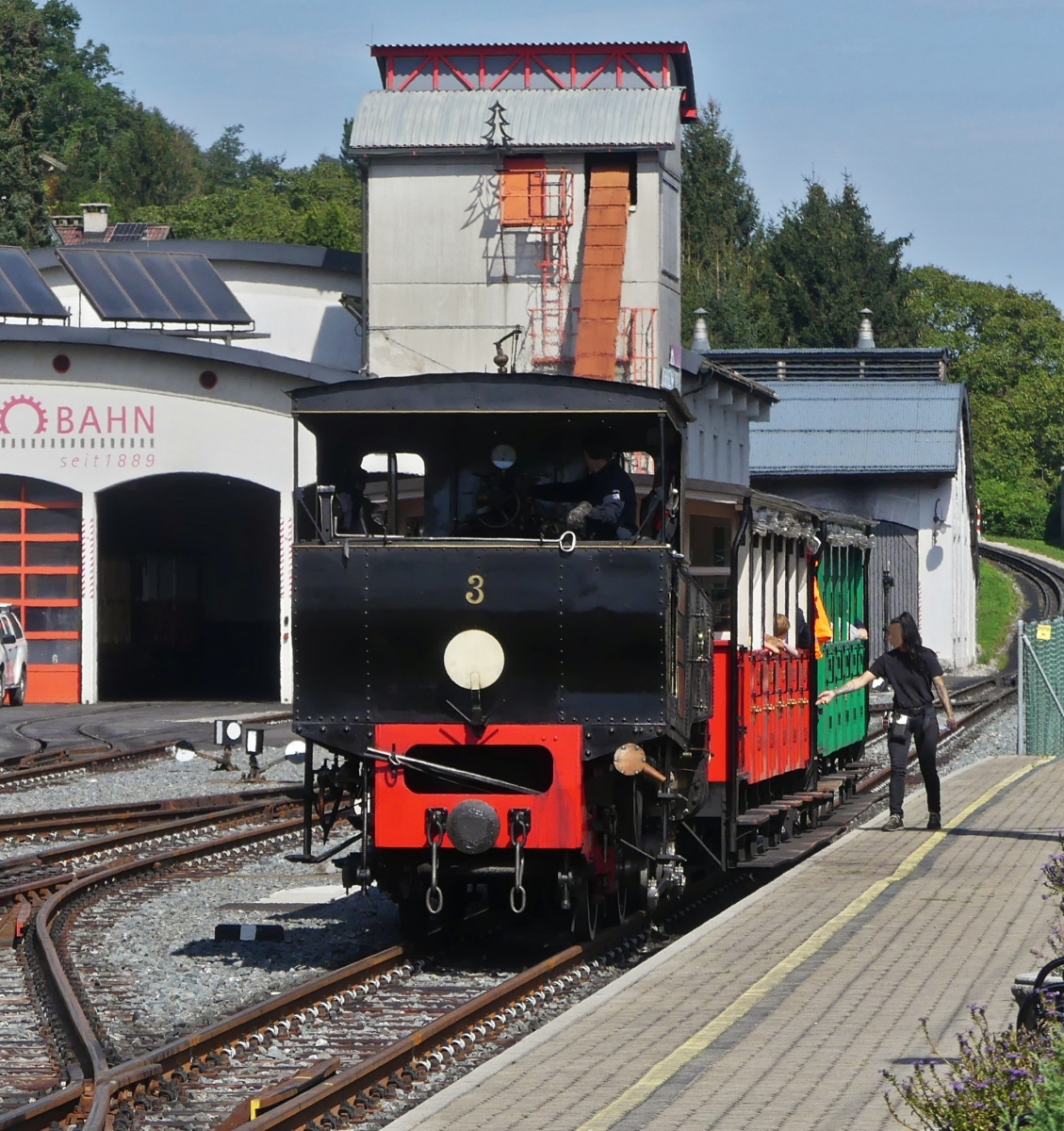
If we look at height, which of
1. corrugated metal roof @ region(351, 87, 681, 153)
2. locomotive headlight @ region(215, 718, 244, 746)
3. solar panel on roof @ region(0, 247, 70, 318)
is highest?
corrugated metal roof @ region(351, 87, 681, 153)

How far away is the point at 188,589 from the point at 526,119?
40.3ft

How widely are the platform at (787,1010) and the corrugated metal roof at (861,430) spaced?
35.2m

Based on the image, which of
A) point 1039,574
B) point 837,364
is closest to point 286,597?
point 837,364

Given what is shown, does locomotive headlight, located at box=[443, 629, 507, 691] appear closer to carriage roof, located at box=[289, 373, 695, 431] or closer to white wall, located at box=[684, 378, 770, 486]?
carriage roof, located at box=[289, 373, 695, 431]

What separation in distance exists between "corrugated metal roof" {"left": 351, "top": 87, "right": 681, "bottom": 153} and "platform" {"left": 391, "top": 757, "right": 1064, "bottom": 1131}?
29.5m

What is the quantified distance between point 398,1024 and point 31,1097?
6.54 ft

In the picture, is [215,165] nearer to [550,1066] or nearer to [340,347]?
[340,347]

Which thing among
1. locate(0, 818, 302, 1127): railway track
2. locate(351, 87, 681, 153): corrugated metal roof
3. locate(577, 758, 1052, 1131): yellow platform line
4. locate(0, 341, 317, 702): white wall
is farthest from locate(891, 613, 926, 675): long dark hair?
locate(351, 87, 681, 153): corrugated metal roof

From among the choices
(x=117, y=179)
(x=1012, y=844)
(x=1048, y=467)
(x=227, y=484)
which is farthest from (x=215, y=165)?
(x=1012, y=844)

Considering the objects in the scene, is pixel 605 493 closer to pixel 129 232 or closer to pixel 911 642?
pixel 911 642

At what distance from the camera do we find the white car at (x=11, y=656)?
108ft

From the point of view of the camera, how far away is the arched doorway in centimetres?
3731

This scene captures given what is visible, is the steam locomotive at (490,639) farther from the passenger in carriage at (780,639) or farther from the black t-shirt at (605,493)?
the passenger in carriage at (780,639)

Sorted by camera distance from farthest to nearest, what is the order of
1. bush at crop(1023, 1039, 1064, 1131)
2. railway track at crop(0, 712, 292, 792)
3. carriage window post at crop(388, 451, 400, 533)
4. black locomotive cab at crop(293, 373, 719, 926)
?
1. railway track at crop(0, 712, 292, 792)
2. carriage window post at crop(388, 451, 400, 533)
3. black locomotive cab at crop(293, 373, 719, 926)
4. bush at crop(1023, 1039, 1064, 1131)
